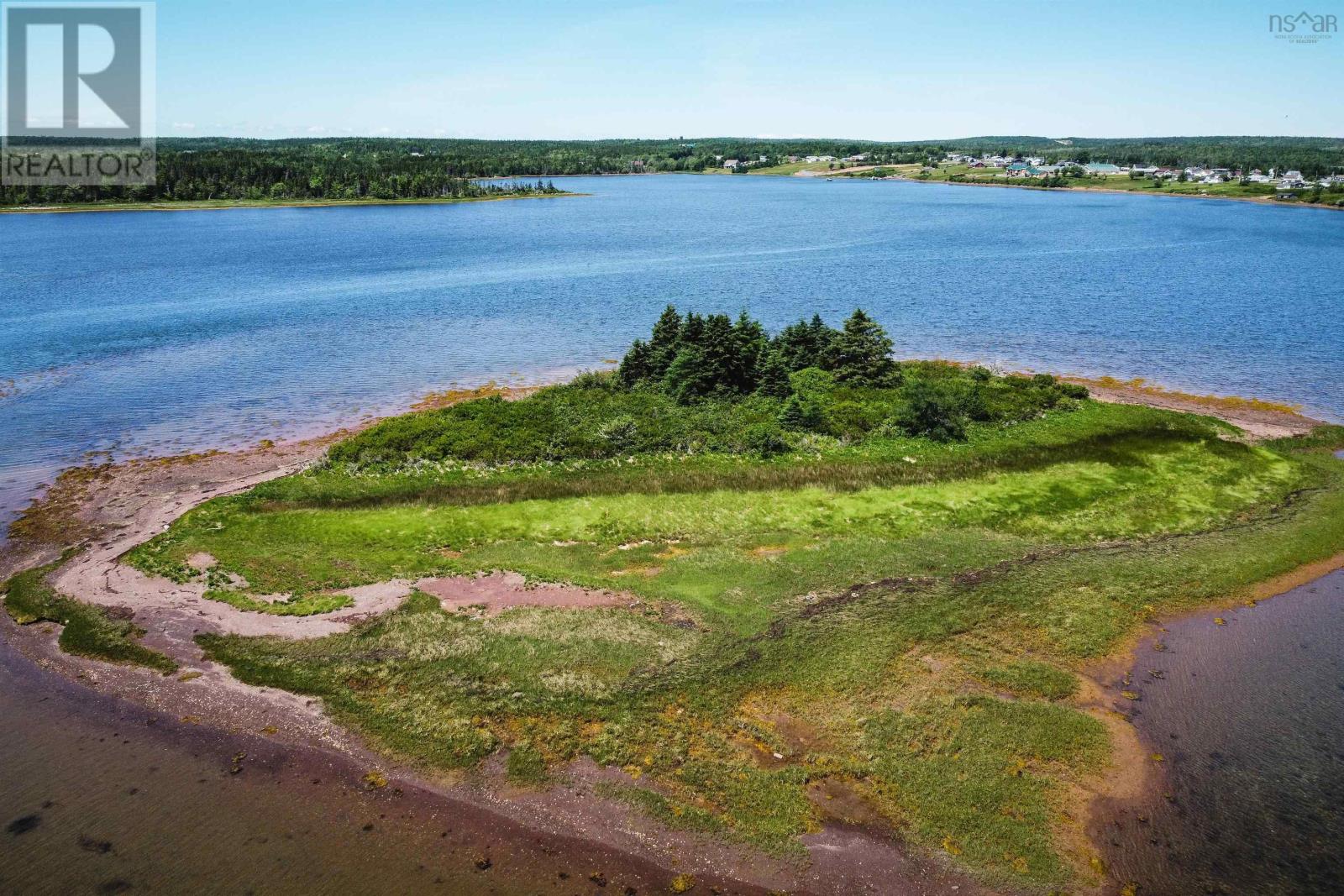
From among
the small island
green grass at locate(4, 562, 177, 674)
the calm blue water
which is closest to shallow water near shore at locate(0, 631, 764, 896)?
the small island

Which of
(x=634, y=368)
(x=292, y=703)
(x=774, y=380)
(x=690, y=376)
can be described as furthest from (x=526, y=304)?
(x=292, y=703)

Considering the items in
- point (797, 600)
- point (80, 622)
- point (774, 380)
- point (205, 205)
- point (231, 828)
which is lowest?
point (231, 828)

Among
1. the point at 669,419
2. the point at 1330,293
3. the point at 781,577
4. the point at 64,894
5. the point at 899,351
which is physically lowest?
the point at 64,894

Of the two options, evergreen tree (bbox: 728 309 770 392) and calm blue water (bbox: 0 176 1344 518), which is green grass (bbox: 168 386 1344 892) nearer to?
evergreen tree (bbox: 728 309 770 392)

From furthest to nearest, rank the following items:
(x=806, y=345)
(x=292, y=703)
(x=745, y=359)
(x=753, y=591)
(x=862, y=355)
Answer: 1. (x=806, y=345)
2. (x=862, y=355)
3. (x=745, y=359)
4. (x=753, y=591)
5. (x=292, y=703)

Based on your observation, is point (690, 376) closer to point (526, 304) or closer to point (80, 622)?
point (80, 622)

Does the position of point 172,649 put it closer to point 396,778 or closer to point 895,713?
point 396,778

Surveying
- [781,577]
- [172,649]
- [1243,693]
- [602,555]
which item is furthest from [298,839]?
[1243,693]
